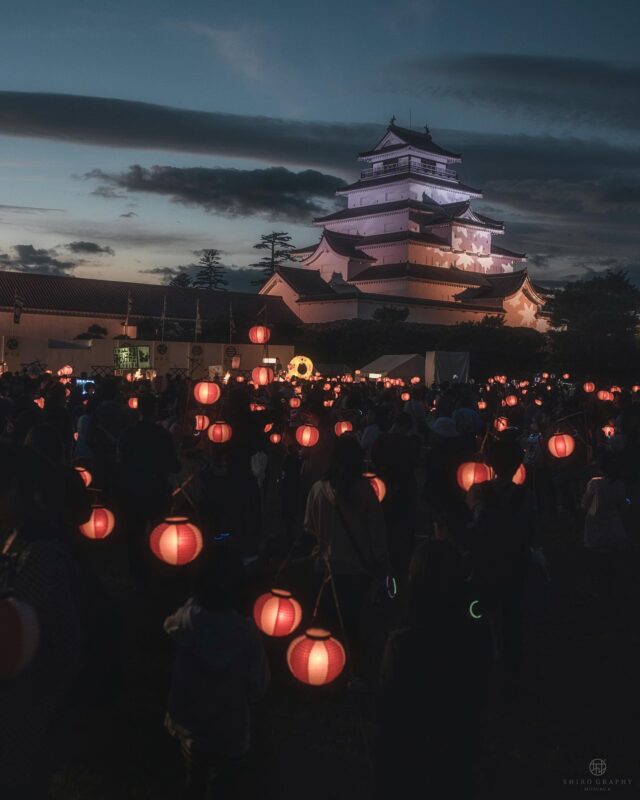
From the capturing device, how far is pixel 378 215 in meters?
57.0

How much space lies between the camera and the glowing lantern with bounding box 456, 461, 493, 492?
6657 millimetres

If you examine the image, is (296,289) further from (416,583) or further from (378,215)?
(416,583)

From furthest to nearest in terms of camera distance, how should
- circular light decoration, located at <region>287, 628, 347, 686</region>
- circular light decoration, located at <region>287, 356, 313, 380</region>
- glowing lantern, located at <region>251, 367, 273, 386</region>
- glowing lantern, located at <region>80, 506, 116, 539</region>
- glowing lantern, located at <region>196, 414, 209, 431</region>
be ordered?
1. circular light decoration, located at <region>287, 356, 313, 380</region>
2. glowing lantern, located at <region>251, 367, 273, 386</region>
3. glowing lantern, located at <region>196, 414, 209, 431</region>
4. glowing lantern, located at <region>80, 506, 116, 539</region>
5. circular light decoration, located at <region>287, 628, 347, 686</region>

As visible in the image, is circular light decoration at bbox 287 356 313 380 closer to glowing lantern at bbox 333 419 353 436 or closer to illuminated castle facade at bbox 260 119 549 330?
glowing lantern at bbox 333 419 353 436

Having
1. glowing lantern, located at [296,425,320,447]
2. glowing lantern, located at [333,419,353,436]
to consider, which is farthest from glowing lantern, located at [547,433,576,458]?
glowing lantern, located at [296,425,320,447]

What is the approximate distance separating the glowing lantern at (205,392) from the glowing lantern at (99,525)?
4.73 m

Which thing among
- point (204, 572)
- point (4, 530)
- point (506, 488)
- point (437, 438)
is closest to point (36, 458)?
point (4, 530)

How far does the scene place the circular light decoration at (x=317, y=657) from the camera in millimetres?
3773

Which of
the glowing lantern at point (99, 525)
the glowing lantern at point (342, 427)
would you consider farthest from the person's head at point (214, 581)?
the glowing lantern at point (342, 427)

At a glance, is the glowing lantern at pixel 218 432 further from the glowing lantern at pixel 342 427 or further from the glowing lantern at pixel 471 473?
the glowing lantern at pixel 471 473

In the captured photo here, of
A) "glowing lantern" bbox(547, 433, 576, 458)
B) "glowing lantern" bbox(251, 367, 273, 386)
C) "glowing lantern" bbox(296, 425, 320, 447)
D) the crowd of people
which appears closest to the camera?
the crowd of people

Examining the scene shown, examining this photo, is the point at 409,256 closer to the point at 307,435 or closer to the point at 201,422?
the point at 201,422

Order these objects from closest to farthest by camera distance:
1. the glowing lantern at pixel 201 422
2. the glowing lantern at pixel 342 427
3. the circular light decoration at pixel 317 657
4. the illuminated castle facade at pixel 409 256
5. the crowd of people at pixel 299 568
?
the crowd of people at pixel 299 568, the circular light decoration at pixel 317 657, the glowing lantern at pixel 342 427, the glowing lantern at pixel 201 422, the illuminated castle facade at pixel 409 256

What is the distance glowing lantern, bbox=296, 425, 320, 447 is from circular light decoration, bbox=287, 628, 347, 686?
12.1 ft
